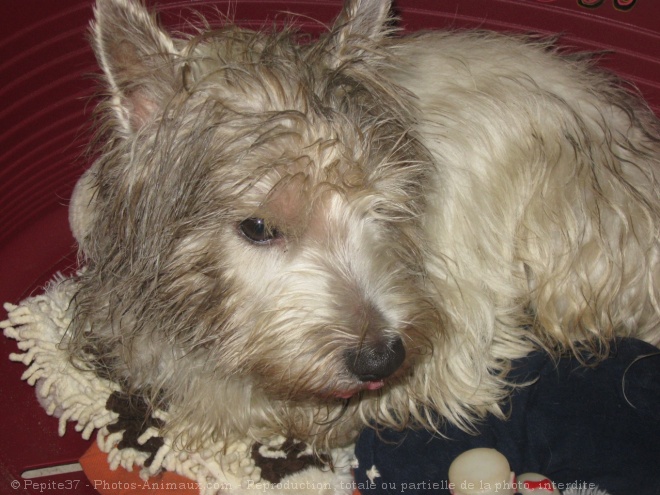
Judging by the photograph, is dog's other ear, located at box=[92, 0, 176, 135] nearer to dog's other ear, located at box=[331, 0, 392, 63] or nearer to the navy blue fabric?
dog's other ear, located at box=[331, 0, 392, 63]

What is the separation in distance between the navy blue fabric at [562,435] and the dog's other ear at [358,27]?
1.57 meters

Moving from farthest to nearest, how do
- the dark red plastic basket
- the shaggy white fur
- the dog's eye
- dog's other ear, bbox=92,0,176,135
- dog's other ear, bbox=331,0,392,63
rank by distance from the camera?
the dark red plastic basket < the shaggy white fur < dog's other ear, bbox=331,0,392,63 < the dog's eye < dog's other ear, bbox=92,0,176,135

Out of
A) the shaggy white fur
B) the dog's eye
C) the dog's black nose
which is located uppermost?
the dog's eye

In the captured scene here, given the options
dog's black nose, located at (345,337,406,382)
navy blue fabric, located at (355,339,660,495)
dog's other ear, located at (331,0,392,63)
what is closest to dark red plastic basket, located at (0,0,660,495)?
dog's other ear, located at (331,0,392,63)

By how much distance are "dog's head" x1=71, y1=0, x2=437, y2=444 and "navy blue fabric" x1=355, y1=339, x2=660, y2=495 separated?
74 cm

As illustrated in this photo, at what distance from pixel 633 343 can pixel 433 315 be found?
1.10m

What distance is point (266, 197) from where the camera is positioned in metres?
2.30

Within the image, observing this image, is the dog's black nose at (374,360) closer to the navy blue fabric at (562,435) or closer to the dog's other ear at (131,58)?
the navy blue fabric at (562,435)

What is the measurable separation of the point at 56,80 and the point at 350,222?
2.46 meters

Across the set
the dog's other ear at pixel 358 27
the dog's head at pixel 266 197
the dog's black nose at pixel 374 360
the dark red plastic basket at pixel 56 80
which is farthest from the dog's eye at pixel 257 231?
the dark red plastic basket at pixel 56 80

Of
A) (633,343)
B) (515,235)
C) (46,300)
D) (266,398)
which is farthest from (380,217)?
(46,300)

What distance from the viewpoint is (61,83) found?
4129 millimetres

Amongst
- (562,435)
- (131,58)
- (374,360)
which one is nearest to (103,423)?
(374,360)

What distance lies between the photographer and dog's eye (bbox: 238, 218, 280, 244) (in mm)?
2371
